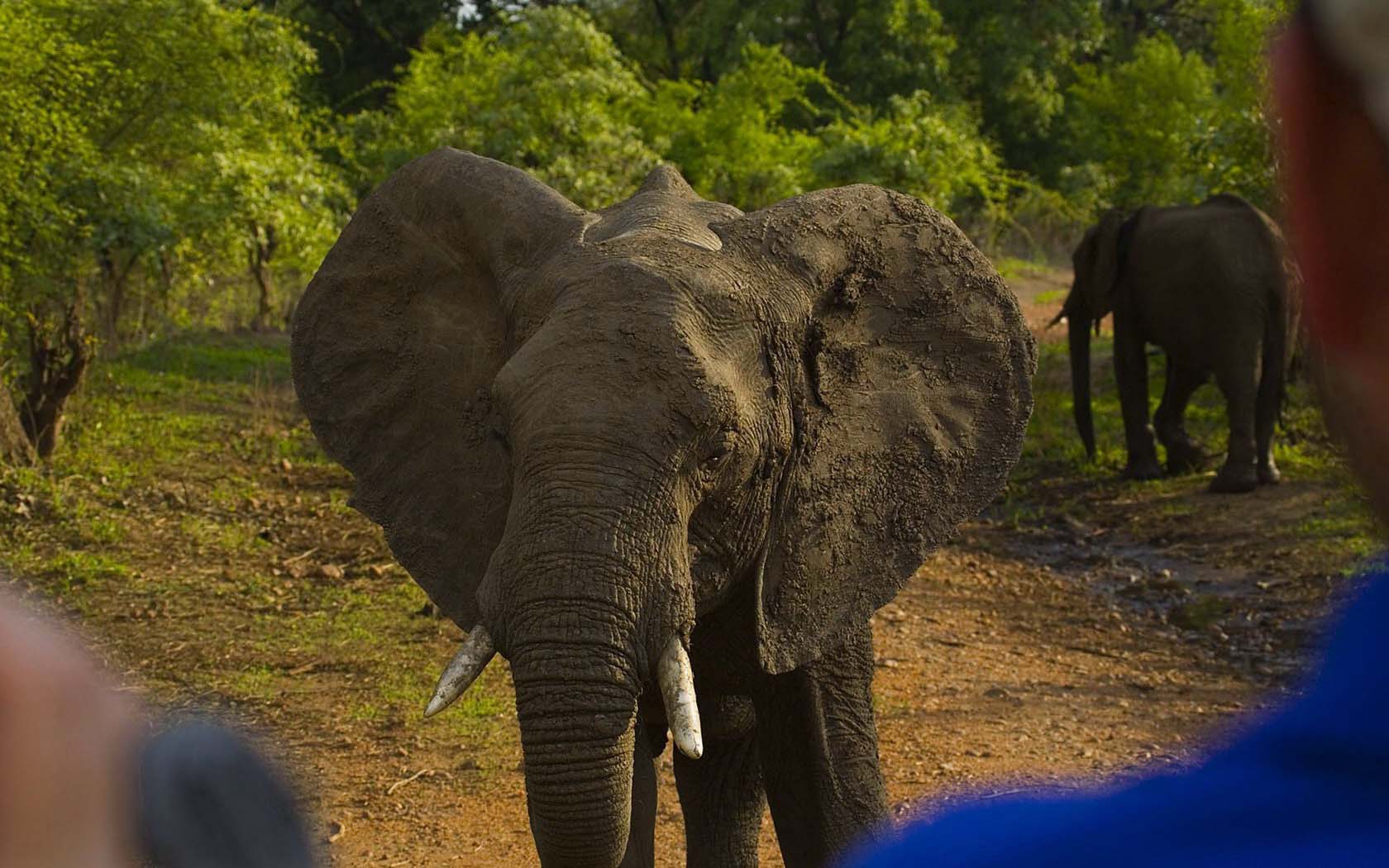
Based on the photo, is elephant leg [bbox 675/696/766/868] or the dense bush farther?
the dense bush

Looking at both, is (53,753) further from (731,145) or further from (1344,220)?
(731,145)

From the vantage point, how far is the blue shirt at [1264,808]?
656 mm

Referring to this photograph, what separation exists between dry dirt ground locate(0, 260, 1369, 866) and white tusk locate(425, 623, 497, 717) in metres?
1.58

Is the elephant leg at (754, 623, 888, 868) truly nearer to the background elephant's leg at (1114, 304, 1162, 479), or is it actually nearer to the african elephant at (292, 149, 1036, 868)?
the african elephant at (292, 149, 1036, 868)

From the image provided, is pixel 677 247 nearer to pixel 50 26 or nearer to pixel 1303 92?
pixel 1303 92

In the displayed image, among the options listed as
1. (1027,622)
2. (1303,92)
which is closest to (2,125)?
(1027,622)

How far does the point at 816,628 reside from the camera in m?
3.94

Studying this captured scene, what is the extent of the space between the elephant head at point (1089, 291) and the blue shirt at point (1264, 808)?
13110 millimetres

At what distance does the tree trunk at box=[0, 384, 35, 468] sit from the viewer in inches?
380

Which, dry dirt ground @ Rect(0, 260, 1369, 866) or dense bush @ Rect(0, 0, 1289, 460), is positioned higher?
dense bush @ Rect(0, 0, 1289, 460)

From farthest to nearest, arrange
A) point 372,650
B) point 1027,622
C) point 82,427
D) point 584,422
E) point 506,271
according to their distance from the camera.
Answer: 1. point 82,427
2. point 1027,622
3. point 372,650
4. point 506,271
5. point 584,422

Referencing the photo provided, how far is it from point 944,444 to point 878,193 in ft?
2.24

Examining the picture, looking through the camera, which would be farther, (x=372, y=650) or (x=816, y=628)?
(x=372, y=650)

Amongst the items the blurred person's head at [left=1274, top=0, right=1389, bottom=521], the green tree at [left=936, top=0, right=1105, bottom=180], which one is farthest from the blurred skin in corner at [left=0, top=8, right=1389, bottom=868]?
the green tree at [left=936, top=0, right=1105, bottom=180]
